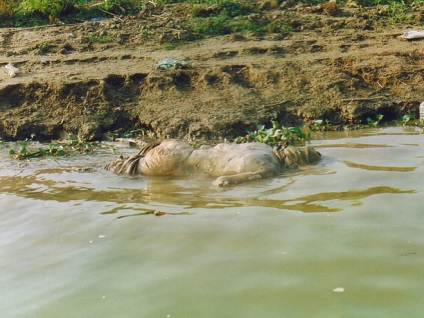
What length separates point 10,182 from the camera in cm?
620

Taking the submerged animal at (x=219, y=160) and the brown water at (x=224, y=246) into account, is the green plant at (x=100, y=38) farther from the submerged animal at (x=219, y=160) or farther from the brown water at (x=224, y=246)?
the brown water at (x=224, y=246)

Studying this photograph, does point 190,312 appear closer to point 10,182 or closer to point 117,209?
point 117,209

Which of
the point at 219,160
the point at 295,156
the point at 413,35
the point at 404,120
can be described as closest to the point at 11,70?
the point at 219,160

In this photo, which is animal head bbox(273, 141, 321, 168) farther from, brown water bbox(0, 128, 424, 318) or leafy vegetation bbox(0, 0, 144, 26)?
leafy vegetation bbox(0, 0, 144, 26)

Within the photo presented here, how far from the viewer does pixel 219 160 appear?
19.3 feet

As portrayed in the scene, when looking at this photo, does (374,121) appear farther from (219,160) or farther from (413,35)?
(219,160)

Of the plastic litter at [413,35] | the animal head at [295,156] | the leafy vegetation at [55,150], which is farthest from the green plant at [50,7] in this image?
the animal head at [295,156]

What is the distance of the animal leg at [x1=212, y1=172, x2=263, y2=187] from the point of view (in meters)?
5.40

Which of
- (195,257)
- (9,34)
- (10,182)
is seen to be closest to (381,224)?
(195,257)

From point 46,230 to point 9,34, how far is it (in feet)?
24.4

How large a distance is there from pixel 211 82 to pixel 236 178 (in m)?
3.66

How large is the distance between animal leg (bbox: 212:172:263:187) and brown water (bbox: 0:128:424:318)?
3.0 inches

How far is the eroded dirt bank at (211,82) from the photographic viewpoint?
822cm

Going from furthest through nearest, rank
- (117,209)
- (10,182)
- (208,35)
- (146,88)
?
(208,35) → (146,88) → (10,182) → (117,209)
